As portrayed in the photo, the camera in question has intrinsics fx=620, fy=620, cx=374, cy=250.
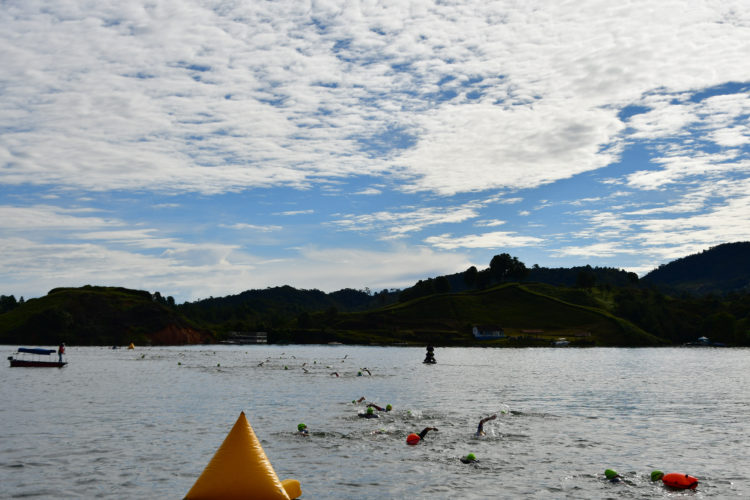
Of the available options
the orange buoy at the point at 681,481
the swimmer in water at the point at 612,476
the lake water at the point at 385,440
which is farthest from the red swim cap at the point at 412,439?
the orange buoy at the point at 681,481

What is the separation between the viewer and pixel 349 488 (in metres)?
23.3

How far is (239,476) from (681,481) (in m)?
16.7

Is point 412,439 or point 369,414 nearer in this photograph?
point 412,439

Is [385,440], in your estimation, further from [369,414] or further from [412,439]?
[369,414]

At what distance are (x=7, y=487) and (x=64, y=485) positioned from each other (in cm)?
192

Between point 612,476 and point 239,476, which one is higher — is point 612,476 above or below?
below

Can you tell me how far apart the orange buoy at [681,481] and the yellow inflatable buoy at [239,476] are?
15.0 metres

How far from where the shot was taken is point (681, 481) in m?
23.7

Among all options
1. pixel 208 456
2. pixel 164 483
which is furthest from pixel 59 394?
pixel 164 483

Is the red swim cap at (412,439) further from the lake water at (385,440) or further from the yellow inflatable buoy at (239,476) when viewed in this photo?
the yellow inflatable buoy at (239,476)

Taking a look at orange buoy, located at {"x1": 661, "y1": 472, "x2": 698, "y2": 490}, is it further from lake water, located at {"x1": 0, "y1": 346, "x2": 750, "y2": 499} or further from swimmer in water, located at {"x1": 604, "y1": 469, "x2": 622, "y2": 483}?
swimmer in water, located at {"x1": 604, "y1": 469, "x2": 622, "y2": 483}

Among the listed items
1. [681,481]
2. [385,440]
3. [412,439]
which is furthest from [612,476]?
[385,440]

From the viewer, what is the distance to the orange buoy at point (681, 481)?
77.5 ft

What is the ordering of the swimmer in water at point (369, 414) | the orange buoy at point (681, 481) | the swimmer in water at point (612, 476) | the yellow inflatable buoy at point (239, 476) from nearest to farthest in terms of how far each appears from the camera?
the yellow inflatable buoy at point (239, 476), the orange buoy at point (681, 481), the swimmer in water at point (612, 476), the swimmer in water at point (369, 414)
